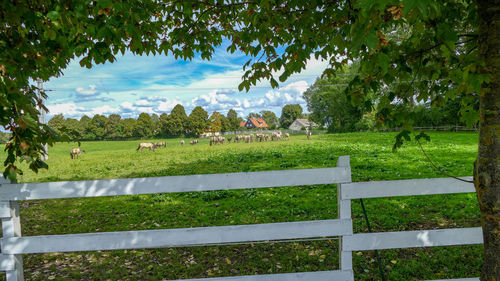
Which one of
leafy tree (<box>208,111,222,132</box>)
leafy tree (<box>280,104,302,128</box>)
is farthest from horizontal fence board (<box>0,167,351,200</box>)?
leafy tree (<box>280,104,302,128</box>)

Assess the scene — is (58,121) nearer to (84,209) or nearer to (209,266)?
(84,209)

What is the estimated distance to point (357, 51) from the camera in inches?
75.4

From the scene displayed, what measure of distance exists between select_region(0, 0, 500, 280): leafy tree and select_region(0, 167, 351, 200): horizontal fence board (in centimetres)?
34

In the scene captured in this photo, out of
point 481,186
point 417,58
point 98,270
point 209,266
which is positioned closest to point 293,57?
point 417,58

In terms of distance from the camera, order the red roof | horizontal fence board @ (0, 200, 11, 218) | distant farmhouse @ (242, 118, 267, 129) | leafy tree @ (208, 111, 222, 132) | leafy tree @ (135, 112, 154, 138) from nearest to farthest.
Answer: horizontal fence board @ (0, 200, 11, 218) → leafy tree @ (135, 112, 154, 138) → leafy tree @ (208, 111, 222, 132) → the red roof → distant farmhouse @ (242, 118, 267, 129)

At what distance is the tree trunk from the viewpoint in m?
1.96

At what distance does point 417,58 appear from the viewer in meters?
2.81

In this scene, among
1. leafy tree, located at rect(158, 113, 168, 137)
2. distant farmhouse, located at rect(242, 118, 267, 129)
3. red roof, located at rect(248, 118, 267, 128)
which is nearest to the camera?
leafy tree, located at rect(158, 113, 168, 137)

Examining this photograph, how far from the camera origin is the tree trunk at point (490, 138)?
1.96m

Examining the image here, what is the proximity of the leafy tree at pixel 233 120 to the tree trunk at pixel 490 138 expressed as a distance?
6934 cm

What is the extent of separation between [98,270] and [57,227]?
2.68 m

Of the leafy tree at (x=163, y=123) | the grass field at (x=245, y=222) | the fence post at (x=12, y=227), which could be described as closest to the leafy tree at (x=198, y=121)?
the leafy tree at (x=163, y=123)

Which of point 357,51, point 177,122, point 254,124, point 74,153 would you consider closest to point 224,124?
point 177,122

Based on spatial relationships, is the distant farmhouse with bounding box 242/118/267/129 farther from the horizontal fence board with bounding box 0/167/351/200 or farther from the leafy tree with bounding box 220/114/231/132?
the horizontal fence board with bounding box 0/167/351/200
